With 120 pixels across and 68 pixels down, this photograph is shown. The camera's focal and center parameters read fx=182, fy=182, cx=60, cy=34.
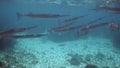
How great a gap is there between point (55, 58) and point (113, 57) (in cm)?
680

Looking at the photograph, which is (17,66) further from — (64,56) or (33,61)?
(64,56)

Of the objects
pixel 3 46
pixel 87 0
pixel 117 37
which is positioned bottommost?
pixel 117 37

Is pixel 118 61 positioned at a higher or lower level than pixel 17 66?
lower

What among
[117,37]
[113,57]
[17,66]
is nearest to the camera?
[17,66]

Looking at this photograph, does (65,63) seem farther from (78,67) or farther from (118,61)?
(118,61)

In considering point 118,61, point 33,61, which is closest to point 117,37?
point 118,61

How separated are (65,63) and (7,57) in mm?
5335

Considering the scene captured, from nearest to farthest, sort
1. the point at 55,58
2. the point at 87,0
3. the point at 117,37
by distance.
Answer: the point at 55,58 < the point at 117,37 < the point at 87,0

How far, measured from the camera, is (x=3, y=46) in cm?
1978

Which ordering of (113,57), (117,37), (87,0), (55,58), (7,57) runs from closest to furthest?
(7,57), (55,58), (113,57), (117,37), (87,0)

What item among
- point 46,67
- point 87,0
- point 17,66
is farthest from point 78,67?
point 87,0

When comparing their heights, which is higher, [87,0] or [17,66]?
[87,0]

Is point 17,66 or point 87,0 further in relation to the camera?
point 87,0

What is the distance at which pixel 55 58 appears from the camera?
61.5ft
